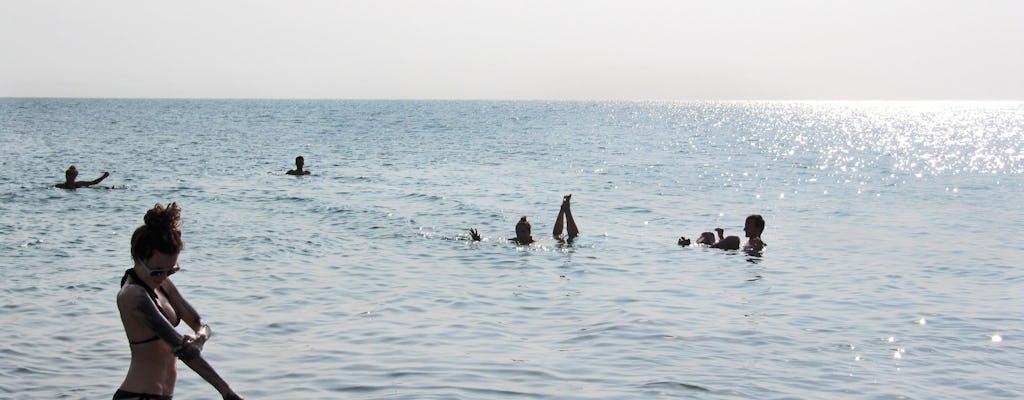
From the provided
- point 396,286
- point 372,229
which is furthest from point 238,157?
point 396,286

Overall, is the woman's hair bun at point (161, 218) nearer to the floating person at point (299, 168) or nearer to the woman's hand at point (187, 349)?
the woman's hand at point (187, 349)

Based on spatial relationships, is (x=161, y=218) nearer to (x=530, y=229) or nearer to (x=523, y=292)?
(x=523, y=292)

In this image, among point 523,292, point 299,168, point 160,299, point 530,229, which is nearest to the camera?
point 160,299

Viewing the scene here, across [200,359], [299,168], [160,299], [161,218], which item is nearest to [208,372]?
[200,359]

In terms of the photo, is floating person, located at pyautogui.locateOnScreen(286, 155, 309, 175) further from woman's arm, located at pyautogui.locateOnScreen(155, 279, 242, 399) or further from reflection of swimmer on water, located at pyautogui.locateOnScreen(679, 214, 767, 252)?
woman's arm, located at pyautogui.locateOnScreen(155, 279, 242, 399)

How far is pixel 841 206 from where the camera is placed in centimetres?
3334

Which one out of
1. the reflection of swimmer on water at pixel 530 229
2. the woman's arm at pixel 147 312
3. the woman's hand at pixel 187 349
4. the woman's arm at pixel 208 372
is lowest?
the reflection of swimmer on water at pixel 530 229

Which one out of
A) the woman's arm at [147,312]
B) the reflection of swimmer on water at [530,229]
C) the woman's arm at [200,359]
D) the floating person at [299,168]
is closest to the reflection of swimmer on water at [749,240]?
the reflection of swimmer on water at [530,229]

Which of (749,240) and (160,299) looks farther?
(749,240)

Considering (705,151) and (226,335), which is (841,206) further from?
(705,151)

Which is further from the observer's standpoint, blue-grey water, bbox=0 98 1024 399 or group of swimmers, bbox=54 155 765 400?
blue-grey water, bbox=0 98 1024 399

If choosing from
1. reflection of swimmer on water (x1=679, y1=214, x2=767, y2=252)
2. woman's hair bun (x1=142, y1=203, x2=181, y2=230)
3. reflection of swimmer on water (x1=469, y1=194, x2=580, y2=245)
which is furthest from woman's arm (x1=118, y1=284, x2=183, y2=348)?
reflection of swimmer on water (x1=679, y1=214, x2=767, y2=252)

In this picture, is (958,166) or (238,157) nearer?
(238,157)

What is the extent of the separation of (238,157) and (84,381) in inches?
1803
